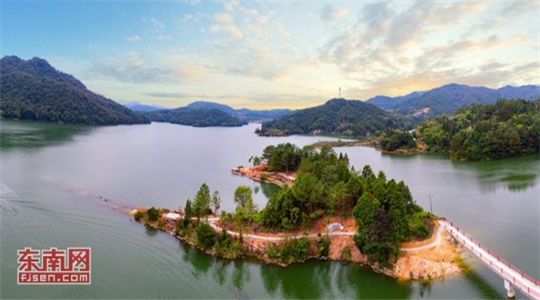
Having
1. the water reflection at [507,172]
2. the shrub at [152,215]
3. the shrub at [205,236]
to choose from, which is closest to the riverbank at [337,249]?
the shrub at [205,236]

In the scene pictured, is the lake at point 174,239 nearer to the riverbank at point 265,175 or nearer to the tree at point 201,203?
the riverbank at point 265,175

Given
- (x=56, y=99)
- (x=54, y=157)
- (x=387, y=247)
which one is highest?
(x=56, y=99)

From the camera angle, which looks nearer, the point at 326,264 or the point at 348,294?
the point at 348,294

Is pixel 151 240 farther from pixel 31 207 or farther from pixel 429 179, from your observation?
pixel 429 179

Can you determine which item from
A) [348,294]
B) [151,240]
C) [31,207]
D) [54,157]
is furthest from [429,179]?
[54,157]

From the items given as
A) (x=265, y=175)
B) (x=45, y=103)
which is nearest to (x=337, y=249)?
(x=265, y=175)

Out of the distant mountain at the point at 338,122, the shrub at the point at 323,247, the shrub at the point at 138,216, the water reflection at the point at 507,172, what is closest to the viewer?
the shrub at the point at 323,247
